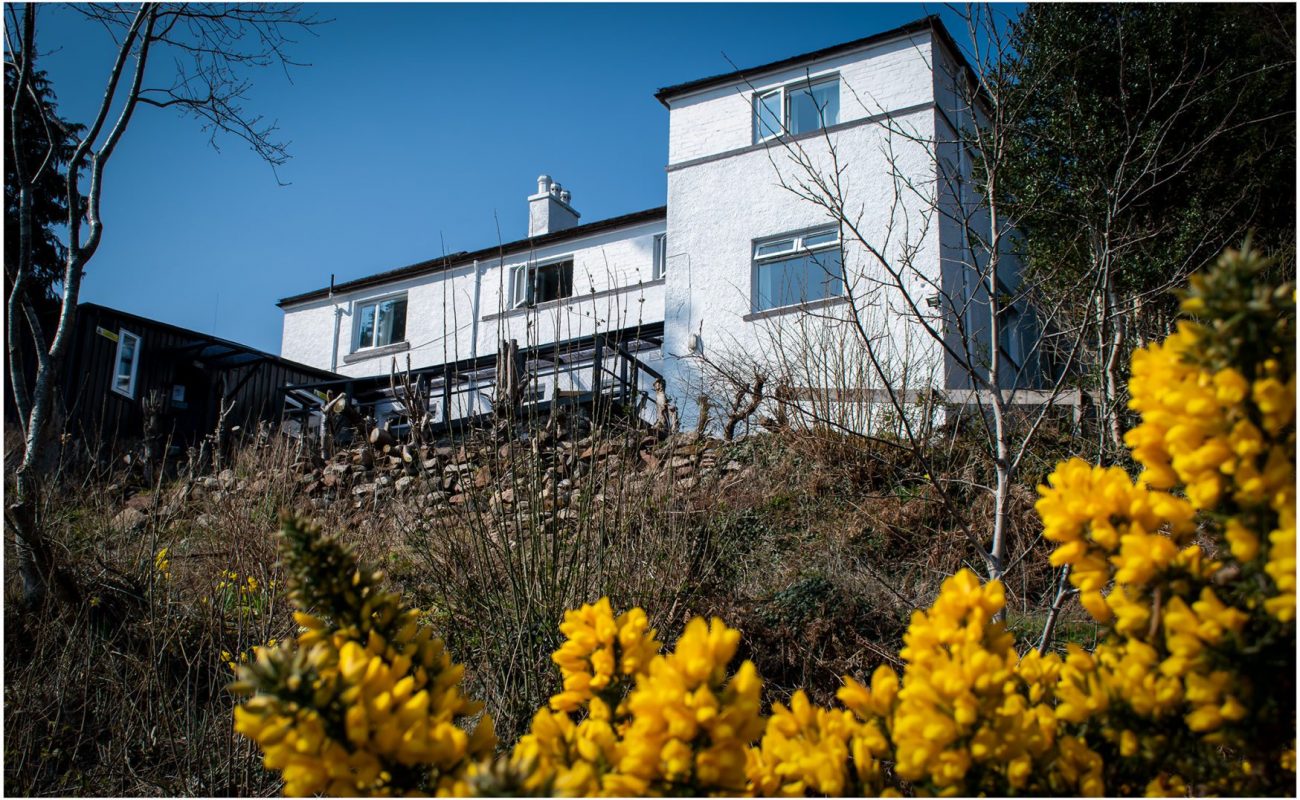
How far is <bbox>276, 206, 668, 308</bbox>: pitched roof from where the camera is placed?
15.0 metres

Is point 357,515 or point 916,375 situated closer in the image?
point 357,515

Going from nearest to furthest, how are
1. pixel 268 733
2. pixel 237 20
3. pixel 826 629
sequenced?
pixel 268 733
pixel 826 629
pixel 237 20

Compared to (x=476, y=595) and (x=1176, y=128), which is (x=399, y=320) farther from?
(x=476, y=595)

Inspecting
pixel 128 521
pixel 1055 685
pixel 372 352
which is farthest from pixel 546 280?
pixel 1055 685

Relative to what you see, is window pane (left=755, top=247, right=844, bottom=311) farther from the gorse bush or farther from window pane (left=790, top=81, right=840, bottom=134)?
the gorse bush

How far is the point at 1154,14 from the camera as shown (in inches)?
372

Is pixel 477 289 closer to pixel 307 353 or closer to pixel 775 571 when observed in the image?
pixel 307 353

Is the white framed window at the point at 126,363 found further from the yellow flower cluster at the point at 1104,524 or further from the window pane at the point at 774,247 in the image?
the yellow flower cluster at the point at 1104,524

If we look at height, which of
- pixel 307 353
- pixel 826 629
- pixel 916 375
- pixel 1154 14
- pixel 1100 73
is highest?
pixel 1154 14

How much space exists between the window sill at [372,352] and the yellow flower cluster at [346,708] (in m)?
16.1

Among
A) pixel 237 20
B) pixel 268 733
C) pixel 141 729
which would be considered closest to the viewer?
pixel 268 733

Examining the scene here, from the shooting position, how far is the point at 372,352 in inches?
688

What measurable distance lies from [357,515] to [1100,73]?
9.58 metres

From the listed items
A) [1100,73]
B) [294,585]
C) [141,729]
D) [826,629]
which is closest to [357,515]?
[141,729]
